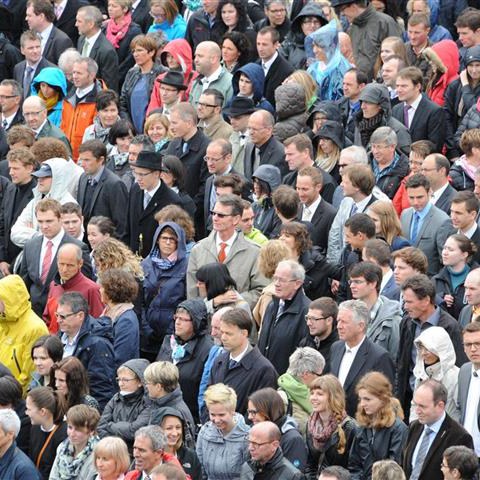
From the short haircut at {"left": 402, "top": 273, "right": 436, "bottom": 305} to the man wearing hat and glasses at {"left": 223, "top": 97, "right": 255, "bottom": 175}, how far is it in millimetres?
4315

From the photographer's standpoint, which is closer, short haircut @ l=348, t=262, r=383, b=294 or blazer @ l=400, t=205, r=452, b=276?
short haircut @ l=348, t=262, r=383, b=294

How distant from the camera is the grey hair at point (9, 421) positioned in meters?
13.1

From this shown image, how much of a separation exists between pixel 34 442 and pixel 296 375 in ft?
7.11

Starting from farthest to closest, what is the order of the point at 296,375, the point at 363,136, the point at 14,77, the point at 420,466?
the point at 14,77 → the point at 363,136 → the point at 296,375 → the point at 420,466

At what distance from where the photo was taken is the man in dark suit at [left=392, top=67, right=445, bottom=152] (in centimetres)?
1753

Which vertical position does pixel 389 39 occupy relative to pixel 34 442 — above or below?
above

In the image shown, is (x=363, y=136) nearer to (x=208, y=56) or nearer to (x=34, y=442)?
(x=208, y=56)

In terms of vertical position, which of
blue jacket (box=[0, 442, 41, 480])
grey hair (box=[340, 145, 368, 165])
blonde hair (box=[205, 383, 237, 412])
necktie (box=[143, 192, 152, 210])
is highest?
grey hair (box=[340, 145, 368, 165])

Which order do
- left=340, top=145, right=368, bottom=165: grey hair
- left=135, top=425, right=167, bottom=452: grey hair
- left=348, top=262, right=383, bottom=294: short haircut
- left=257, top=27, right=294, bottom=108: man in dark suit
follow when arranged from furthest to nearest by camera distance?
1. left=257, top=27, right=294, bottom=108: man in dark suit
2. left=340, top=145, right=368, bottom=165: grey hair
3. left=348, top=262, right=383, bottom=294: short haircut
4. left=135, top=425, right=167, bottom=452: grey hair

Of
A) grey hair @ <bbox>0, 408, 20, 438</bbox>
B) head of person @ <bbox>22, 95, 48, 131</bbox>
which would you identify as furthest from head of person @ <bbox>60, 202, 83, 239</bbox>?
grey hair @ <bbox>0, 408, 20, 438</bbox>

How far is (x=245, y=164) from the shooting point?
1755 cm

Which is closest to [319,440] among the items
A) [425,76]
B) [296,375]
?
[296,375]

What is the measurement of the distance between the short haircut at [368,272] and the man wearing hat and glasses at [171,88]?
5.14 meters

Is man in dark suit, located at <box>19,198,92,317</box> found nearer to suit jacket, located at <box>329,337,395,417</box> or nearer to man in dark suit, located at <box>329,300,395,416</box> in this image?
man in dark suit, located at <box>329,300,395,416</box>
